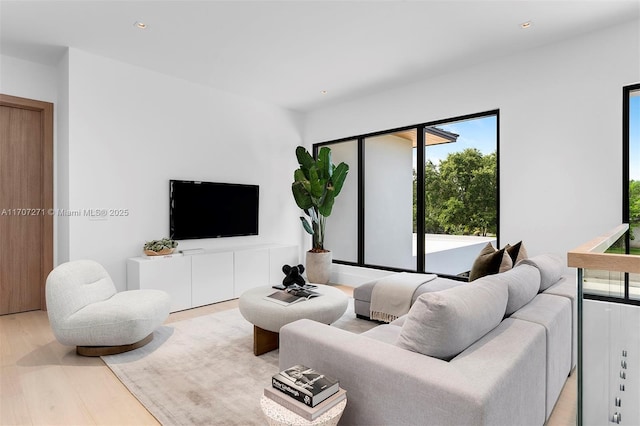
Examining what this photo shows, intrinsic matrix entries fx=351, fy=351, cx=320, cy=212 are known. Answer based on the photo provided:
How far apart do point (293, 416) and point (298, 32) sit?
3062 millimetres

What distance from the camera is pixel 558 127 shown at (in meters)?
3.43

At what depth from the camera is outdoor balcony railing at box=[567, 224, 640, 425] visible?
949mm

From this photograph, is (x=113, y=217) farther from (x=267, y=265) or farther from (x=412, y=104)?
(x=412, y=104)

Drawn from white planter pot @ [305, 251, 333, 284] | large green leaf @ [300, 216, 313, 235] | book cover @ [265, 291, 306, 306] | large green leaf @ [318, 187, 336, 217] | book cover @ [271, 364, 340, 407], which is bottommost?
white planter pot @ [305, 251, 333, 284]

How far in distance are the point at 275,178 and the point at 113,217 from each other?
2355mm

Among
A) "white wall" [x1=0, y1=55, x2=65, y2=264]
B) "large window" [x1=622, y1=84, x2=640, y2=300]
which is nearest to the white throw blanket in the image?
"large window" [x1=622, y1=84, x2=640, y2=300]

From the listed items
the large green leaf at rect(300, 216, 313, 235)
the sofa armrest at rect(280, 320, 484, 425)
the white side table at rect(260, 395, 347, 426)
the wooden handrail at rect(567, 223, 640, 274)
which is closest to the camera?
the wooden handrail at rect(567, 223, 640, 274)

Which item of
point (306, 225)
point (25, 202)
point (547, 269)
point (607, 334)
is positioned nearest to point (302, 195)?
point (306, 225)

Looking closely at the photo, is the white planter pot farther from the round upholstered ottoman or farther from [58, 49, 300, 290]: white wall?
the round upholstered ottoman

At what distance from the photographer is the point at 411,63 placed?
3891mm

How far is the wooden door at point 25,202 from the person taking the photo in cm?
373

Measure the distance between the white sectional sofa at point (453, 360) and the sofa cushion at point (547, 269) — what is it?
49 cm

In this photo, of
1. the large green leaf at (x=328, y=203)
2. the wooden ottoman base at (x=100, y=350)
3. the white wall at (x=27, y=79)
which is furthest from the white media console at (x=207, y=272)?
the white wall at (x=27, y=79)

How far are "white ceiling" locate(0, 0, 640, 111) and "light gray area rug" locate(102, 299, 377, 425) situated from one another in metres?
2.75
